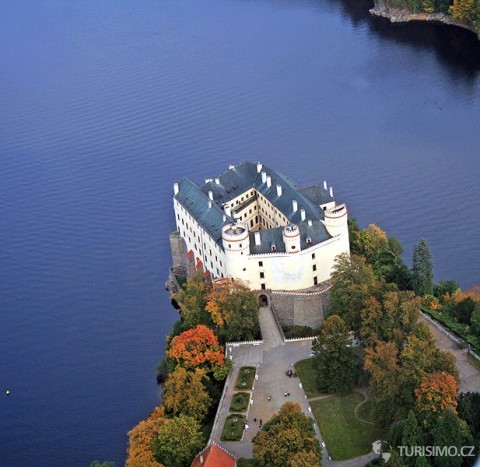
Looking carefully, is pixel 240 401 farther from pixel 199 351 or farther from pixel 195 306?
pixel 195 306

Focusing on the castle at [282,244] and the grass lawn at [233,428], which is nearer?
the grass lawn at [233,428]

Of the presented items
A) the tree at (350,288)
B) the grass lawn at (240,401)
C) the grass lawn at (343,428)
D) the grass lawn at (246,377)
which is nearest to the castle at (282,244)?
the tree at (350,288)

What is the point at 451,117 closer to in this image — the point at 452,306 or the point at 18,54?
the point at 452,306

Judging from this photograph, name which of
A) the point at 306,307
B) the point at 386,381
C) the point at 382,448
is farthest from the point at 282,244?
the point at 382,448

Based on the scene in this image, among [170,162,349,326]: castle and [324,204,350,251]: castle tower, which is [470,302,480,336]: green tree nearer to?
[170,162,349,326]: castle

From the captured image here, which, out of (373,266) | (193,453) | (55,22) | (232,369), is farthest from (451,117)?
(55,22)

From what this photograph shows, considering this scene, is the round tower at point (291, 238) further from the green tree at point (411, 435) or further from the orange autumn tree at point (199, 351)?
the green tree at point (411, 435)
